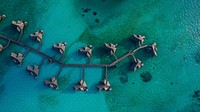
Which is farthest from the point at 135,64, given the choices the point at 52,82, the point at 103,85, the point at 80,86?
the point at 52,82

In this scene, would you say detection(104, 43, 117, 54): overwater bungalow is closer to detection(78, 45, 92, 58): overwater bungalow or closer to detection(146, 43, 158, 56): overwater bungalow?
detection(78, 45, 92, 58): overwater bungalow

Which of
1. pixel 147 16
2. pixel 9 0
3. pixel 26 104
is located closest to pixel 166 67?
pixel 147 16

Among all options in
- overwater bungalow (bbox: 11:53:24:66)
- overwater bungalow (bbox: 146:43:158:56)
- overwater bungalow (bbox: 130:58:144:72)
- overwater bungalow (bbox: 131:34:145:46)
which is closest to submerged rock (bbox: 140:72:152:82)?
overwater bungalow (bbox: 130:58:144:72)

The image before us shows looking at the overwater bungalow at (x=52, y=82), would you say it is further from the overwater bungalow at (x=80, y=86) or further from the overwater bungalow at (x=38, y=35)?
the overwater bungalow at (x=38, y=35)

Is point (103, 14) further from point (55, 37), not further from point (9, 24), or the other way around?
point (9, 24)

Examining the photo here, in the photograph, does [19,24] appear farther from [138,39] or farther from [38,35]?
[138,39]

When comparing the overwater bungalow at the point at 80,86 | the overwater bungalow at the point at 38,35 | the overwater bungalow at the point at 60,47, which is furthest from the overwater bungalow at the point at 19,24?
the overwater bungalow at the point at 80,86

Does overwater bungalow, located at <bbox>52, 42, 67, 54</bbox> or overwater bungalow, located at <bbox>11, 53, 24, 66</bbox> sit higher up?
overwater bungalow, located at <bbox>52, 42, 67, 54</bbox>

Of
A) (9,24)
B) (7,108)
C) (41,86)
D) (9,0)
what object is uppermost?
(9,0)
